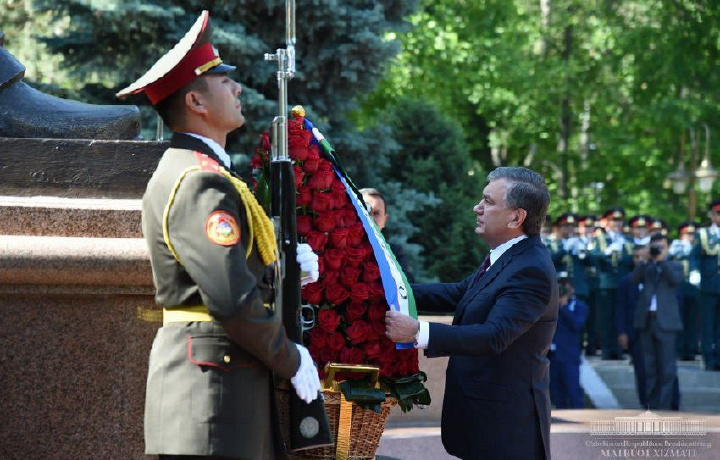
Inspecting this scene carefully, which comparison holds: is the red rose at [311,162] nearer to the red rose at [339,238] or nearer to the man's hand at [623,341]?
the red rose at [339,238]

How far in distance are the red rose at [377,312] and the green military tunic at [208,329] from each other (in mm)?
835

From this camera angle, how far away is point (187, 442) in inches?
136

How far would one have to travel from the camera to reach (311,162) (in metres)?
4.35

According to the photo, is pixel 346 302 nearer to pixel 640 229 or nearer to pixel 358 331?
pixel 358 331

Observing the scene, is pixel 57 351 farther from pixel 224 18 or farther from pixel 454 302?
pixel 224 18

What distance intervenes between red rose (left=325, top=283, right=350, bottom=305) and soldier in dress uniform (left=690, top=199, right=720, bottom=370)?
11.6 m

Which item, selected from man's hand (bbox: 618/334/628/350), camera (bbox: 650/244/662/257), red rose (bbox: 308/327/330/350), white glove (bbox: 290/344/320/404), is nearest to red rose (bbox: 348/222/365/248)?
red rose (bbox: 308/327/330/350)

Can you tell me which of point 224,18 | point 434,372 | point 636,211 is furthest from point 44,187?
point 636,211

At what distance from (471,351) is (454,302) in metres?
0.72

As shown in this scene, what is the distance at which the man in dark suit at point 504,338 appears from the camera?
448cm

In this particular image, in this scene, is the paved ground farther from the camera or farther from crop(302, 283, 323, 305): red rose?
the camera

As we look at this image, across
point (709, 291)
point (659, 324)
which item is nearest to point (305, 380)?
point (659, 324)

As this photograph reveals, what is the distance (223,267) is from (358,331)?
1069 mm

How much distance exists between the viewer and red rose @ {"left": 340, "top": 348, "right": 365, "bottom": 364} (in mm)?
4277
